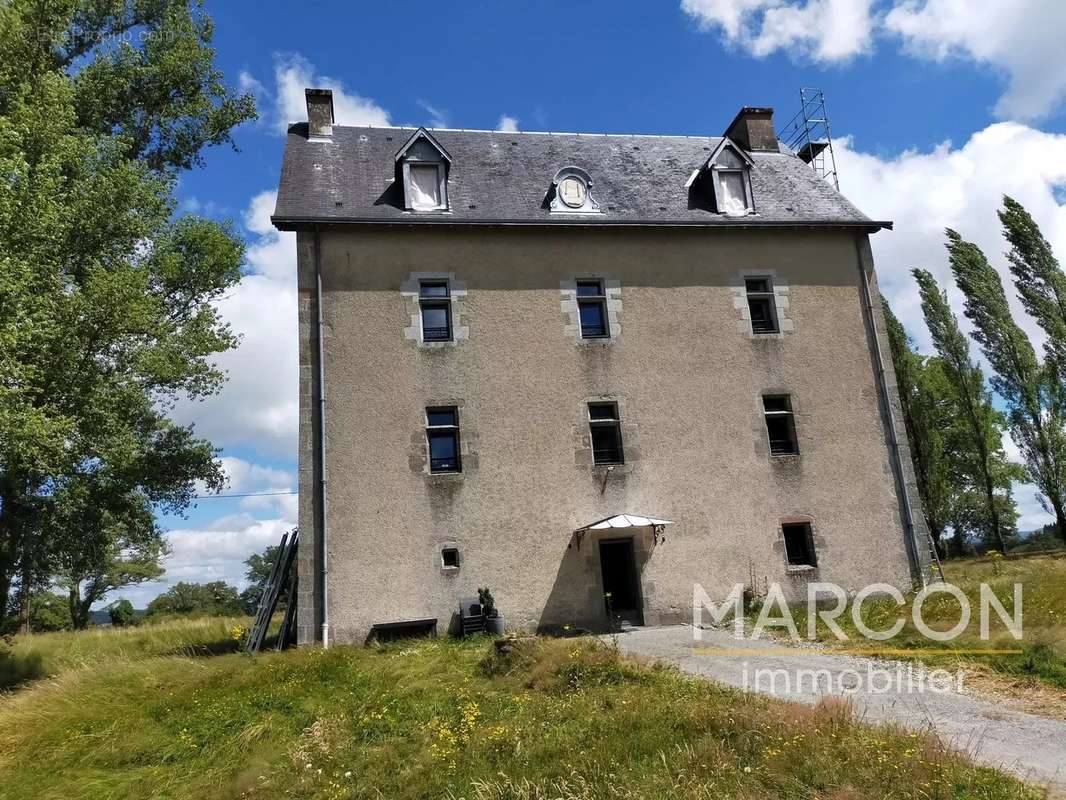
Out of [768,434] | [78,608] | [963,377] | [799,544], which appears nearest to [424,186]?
[768,434]

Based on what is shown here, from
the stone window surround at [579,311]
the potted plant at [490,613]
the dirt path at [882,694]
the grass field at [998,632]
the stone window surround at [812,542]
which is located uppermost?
the stone window surround at [579,311]

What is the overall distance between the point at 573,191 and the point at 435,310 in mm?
4121

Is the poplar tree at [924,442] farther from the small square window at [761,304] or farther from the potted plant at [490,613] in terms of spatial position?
the potted plant at [490,613]

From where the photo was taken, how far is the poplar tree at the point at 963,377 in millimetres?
27328

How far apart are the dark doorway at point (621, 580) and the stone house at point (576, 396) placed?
0.06m

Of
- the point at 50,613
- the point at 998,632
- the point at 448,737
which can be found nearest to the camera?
the point at 448,737

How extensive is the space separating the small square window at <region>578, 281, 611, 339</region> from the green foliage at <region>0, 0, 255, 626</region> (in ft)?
26.4

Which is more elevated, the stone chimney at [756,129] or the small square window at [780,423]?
the stone chimney at [756,129]

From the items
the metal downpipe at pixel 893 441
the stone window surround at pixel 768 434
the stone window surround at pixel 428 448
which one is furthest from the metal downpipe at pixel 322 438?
the metal downpipe at pixel 893 441

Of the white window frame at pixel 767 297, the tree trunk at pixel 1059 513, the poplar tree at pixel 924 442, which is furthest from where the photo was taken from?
the poplar tree at pixel 924 442

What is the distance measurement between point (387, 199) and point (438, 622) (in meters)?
8.39

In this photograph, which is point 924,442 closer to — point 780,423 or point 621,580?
point 780,423

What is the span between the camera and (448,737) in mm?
5902

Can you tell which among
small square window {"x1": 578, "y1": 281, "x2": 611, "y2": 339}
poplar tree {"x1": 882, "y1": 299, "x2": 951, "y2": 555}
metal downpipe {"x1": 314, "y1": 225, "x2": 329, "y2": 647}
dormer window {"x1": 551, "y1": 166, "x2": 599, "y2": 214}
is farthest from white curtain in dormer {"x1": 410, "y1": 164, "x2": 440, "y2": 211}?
poplar tree {"x1": 882, "y1": 299, "x2": 951, "y2": 555}
